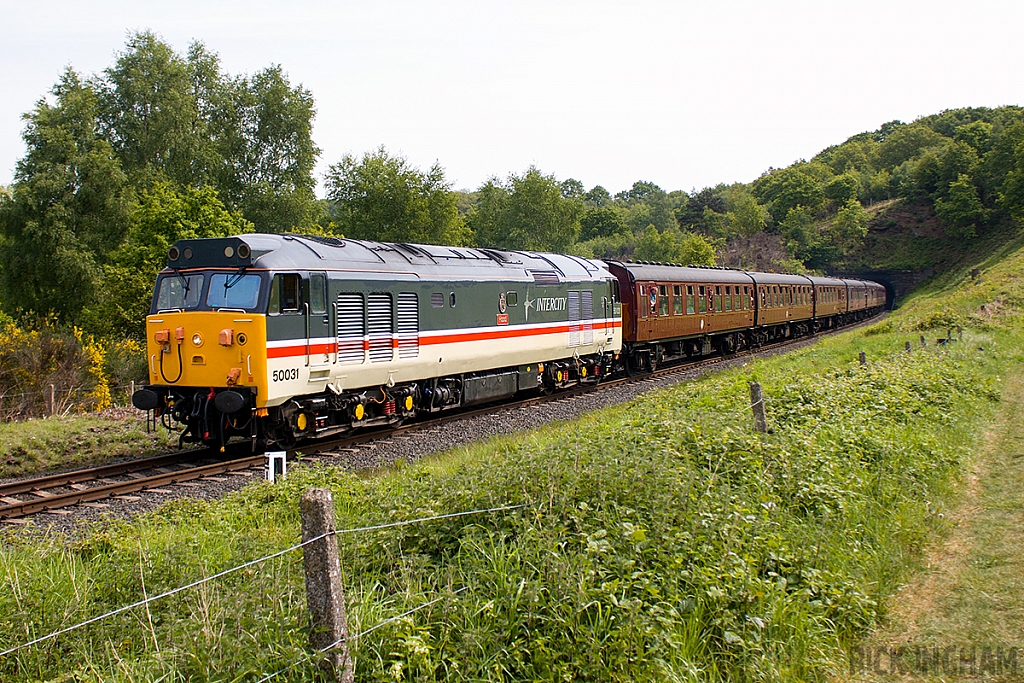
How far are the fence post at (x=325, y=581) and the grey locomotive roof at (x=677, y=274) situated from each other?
20.6 meters

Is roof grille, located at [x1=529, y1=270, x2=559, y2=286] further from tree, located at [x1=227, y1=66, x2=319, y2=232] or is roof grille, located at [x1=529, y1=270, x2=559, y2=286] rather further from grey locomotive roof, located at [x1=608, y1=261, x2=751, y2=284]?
tree, located at [x1=227, y1=66, x2=319, y2=232]

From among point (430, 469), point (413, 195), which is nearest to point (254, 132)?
point (413, 195)

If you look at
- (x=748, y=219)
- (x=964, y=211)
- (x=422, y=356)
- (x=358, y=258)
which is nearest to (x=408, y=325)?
(x=422, y=356)

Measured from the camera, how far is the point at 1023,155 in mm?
67750

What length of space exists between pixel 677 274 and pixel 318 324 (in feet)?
53.8

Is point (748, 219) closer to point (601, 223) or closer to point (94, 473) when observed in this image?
point (601, 223)

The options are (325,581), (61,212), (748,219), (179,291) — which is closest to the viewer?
(325,581)

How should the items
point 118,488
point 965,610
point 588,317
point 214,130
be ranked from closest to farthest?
1. point 965,610
2. point 118,488
3. point 588,317
4. point 214,130

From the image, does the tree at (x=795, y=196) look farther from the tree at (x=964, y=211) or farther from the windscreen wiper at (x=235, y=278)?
the windscreen wiper at (x=235, y=278)

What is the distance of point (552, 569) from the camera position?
5383mm

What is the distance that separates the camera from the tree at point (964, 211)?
73500 mm

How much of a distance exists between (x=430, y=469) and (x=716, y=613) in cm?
525

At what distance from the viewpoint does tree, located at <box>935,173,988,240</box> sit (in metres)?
73.5

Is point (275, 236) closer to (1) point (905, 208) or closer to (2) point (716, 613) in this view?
(2) point (716, 613)
